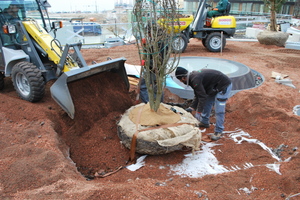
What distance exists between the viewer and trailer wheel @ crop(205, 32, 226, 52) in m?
11.4

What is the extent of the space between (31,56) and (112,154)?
120 inches

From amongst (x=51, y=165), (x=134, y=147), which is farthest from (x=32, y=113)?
(x=134, y=147)

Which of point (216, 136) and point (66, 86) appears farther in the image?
point (216, 136)

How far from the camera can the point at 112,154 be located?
399 centimetres

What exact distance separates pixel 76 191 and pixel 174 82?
183 inches

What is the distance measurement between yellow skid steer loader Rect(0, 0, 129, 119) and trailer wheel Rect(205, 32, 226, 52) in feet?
24.4

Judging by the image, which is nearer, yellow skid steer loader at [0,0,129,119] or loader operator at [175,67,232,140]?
loader operator at [175,67,232,140]

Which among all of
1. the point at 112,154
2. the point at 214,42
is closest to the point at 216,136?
the point at 112,154

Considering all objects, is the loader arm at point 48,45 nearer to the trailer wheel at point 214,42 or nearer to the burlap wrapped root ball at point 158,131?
the burlap wrapped root ball at point 158,131

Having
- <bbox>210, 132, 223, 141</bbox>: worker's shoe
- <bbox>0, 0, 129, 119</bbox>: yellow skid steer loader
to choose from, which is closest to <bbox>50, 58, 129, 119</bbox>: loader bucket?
<bbox>0, 0, 129, 119</bbox>: yellow skid steer loader

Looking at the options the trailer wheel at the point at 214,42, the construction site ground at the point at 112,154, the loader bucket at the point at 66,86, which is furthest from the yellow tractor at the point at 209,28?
the loader bucket at the point at 66,86

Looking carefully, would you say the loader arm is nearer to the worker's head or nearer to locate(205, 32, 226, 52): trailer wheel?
Result: the worker's head

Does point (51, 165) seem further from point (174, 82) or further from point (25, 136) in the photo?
point (174, 82)

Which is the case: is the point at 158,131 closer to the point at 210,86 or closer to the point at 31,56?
the point at 210,86
